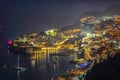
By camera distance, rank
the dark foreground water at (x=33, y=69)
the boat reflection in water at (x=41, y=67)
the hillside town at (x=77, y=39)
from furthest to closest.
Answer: the hillside town at (x=77, y=39), the boat reflection in water at (x=41, y=67), the dark foreground water at (x=33, y=69)

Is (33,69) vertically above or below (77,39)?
below

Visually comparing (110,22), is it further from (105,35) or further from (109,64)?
(109,64)

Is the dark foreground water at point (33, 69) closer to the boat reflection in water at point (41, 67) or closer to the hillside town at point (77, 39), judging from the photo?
the boat reflection in water at point (41, 67)

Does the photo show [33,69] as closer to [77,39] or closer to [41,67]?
[41,67]

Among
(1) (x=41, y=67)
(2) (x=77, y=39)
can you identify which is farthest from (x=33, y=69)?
(2) (x=77, y=39)

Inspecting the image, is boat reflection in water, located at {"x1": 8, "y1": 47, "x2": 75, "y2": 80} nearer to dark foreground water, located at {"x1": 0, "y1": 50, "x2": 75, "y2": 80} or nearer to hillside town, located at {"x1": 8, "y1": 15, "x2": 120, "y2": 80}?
dark foreground water, located at {"x1": 0, "y1": 50, "x2": 75, "y2": 80}

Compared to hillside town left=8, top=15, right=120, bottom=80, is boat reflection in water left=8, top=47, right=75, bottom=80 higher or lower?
lower

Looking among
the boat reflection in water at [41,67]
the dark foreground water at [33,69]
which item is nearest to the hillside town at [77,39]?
the boat reflection in water at [41,67]

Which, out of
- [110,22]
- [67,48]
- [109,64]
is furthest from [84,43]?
[109,64]

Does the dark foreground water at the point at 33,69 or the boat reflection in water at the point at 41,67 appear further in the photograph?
the boat reflection in water at the point at 41,67

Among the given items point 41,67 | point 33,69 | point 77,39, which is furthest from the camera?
point 77,39

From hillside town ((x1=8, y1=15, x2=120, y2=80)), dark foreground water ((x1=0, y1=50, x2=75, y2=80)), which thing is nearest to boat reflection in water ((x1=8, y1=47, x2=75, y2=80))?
dark foreground water ((x1=0, y1=50, x2=75, y2=80))
